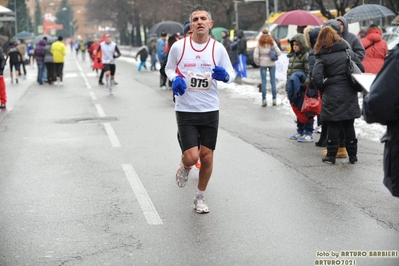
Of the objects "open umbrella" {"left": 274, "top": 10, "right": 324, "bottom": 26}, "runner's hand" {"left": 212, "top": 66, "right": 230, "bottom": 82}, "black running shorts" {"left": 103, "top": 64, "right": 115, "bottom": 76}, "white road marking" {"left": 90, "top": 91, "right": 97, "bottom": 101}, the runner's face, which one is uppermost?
"open umbrella" {"left": 274, "top": 10, "right": 324, "bottom": 26}

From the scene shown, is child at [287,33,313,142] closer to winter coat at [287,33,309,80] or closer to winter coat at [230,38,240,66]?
winter coat at [287,33,309,80]

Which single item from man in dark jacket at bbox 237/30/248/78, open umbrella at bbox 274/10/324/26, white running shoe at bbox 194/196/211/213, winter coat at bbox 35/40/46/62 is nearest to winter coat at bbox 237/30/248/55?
man in dark jacket at bbox 237/30/248/78

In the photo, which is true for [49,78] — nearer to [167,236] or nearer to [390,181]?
[167,236]

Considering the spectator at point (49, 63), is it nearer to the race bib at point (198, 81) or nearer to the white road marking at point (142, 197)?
the white road marking at point (142, 197)

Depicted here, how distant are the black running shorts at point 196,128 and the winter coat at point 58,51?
22.0m

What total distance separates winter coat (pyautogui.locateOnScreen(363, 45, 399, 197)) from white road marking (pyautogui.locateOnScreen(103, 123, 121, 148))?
24.7 feet

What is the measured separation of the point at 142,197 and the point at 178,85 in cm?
174

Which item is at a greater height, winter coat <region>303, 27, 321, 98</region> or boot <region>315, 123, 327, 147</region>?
winter coat <region>303, 27, 321, 98</region>

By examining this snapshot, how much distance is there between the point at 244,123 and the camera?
1486 centimetres

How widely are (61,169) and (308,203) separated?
367 cm

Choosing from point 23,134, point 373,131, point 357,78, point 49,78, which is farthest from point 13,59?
point 357,78

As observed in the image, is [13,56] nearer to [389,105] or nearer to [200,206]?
[200,206]

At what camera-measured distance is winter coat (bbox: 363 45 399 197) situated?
4.36 m

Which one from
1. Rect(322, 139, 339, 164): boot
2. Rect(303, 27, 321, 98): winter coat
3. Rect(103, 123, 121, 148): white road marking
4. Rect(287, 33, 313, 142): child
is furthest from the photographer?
Rect(103, 123, 121, 148): white road marking
